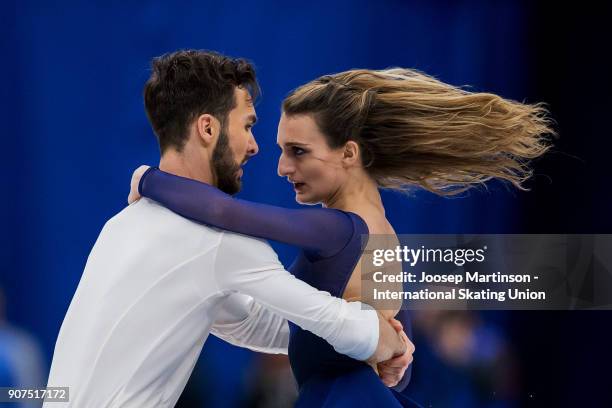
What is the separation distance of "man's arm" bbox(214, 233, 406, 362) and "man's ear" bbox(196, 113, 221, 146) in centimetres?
26

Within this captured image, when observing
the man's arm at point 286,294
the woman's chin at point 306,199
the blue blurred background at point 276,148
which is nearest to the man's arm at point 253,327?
the woman's chin at point 306,199

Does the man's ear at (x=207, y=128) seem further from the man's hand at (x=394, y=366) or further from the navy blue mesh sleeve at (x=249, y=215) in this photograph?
the man's hand at (x=394, y=366)

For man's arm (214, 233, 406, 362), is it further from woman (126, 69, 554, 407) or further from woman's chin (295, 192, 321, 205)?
woman's chin (295, 192, 321, 205)

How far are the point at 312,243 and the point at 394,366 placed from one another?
1.22ft

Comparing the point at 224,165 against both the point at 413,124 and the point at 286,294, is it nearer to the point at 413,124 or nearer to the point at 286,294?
the point at 286,294

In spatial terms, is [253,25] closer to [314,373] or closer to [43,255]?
[43,255]

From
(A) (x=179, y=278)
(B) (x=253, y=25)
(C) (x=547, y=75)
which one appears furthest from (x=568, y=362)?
(A) (x=179, y=278)

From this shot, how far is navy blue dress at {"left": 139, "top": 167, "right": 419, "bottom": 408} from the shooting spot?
76.6 inches

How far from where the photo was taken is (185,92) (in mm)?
2098

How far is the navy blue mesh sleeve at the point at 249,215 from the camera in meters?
1.94

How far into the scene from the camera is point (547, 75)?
4.16 metres

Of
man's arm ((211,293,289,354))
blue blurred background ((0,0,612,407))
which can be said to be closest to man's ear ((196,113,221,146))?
man's arm ((211,293,289,354))

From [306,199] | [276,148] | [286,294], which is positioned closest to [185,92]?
[306,199]

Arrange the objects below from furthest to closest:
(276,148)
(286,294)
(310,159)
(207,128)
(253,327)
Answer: (276,148)
(253,327)
(310,159)
(207,128)
(286,294)
